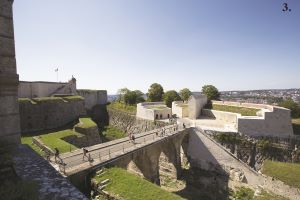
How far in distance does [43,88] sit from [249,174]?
113 ft

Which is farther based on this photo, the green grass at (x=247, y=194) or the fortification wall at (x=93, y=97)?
the fortification wall at (x=93, y=97)

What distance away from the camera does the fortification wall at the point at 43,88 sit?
37312 millimetres

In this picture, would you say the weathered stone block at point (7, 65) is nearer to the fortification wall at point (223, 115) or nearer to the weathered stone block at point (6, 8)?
the weathered stone block at point (6, 8)

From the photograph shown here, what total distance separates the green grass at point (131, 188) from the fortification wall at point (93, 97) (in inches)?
1454

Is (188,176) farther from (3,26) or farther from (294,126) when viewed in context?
(3,26)

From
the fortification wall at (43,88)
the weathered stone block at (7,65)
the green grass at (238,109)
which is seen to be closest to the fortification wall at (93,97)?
the fortification wall at (43,88)

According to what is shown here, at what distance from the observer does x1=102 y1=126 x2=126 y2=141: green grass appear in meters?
35.6

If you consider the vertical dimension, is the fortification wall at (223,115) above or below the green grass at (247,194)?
above

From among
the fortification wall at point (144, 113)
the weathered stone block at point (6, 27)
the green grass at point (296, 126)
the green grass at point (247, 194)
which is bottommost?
the green grass at point (247, 194)

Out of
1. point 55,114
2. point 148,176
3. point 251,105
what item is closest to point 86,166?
point 148,176

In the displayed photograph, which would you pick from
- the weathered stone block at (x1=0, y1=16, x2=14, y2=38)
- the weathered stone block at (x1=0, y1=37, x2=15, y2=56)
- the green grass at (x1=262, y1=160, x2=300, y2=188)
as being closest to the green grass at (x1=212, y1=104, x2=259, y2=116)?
the green grass at (x1=262, y1=160, x2=300, y2=188)

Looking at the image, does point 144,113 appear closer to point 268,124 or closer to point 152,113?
point 152,113

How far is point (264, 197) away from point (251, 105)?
1847 cm

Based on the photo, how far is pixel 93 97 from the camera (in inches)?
1945
